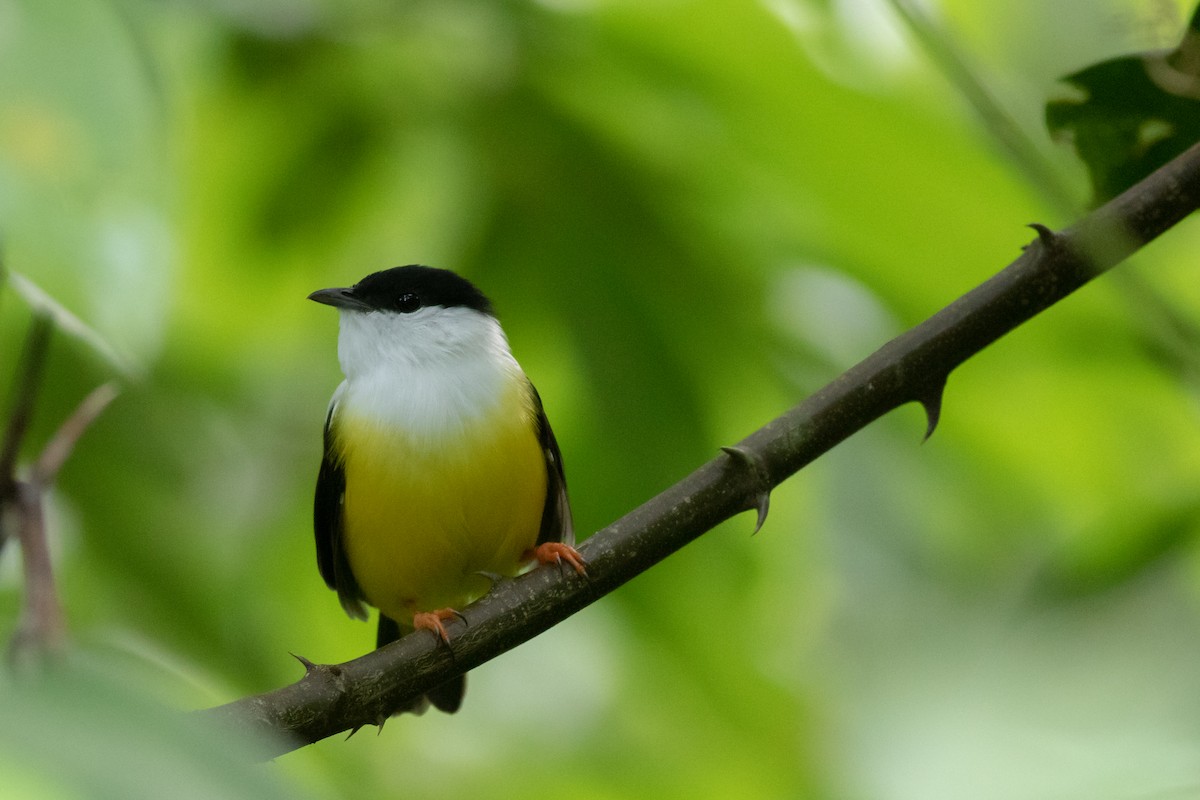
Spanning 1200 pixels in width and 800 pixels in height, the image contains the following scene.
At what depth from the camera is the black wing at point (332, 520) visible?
3.31 meters

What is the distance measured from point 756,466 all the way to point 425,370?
1809mm

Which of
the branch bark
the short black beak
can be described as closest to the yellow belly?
the short black beak

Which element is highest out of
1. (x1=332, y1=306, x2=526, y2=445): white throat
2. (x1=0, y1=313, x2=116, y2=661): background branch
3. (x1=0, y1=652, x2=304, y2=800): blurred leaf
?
(x1=0, y1=652, x2=304, y2=800): blurred leaf

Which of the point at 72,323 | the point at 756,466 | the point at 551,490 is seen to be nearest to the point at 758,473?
the point at 756,466

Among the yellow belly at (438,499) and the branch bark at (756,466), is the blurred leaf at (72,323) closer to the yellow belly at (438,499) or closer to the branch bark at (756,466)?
the branch bark at (756,466)

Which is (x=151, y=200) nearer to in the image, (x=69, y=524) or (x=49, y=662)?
(x=49, y=662)

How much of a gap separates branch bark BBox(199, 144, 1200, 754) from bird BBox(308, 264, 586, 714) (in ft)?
3.18

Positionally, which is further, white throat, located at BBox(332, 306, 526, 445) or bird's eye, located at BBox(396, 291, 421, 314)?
bird's eye, located at BBox(396, 291, 421, 314)

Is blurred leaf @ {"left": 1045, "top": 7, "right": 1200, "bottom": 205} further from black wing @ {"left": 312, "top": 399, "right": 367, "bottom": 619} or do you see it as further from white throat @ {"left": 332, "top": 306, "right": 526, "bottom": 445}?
black wing @ {"left": 312, "top": 399, "right": 367, "bottom": 619}

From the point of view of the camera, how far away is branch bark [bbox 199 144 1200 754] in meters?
1.76

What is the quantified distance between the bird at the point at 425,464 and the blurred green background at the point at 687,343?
0.60 feet

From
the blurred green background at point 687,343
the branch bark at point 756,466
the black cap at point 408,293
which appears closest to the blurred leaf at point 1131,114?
the blurred green background at point 687,343

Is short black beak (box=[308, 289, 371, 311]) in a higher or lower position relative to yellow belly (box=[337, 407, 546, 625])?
higher

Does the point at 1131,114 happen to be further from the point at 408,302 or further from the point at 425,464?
the point at 408,302
